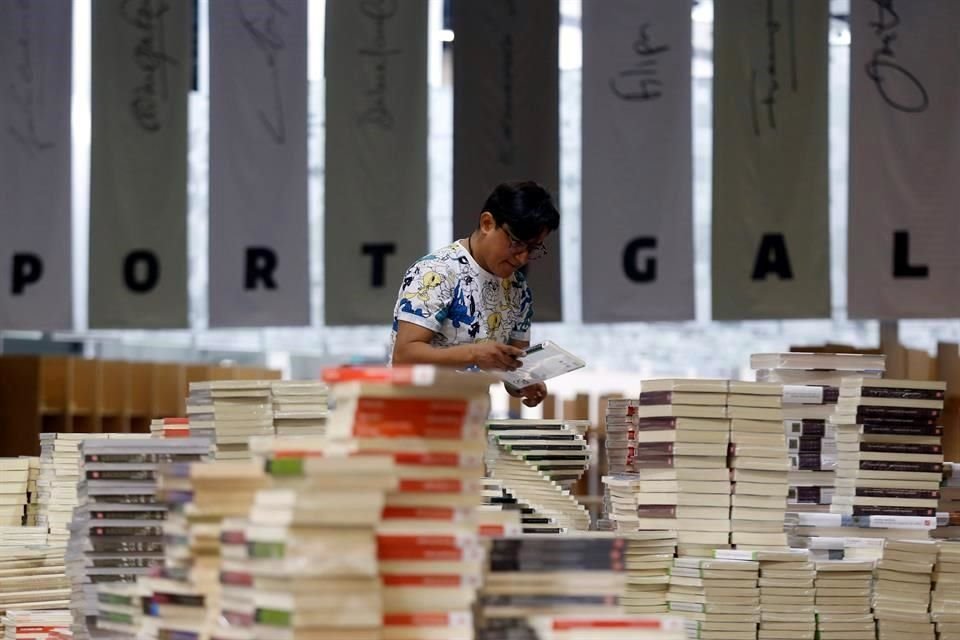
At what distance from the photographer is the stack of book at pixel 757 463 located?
570 cm

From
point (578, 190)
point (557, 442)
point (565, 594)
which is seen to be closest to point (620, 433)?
point (557, 442)

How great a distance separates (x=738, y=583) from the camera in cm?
566

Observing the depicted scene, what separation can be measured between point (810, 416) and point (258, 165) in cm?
699

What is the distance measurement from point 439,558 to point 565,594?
0.31 metres

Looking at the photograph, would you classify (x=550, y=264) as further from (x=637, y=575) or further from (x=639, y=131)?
(x=637, y=575)

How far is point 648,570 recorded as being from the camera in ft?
18.6

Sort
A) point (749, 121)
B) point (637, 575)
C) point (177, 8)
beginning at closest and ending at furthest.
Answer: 1. point (637, 575)
2. point (749, 121)
3. point (177, 8)

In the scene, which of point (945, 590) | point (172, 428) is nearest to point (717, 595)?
point (945, 590)

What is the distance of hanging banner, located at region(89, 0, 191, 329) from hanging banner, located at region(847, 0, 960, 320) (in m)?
5.13

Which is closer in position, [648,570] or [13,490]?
[648,570]
